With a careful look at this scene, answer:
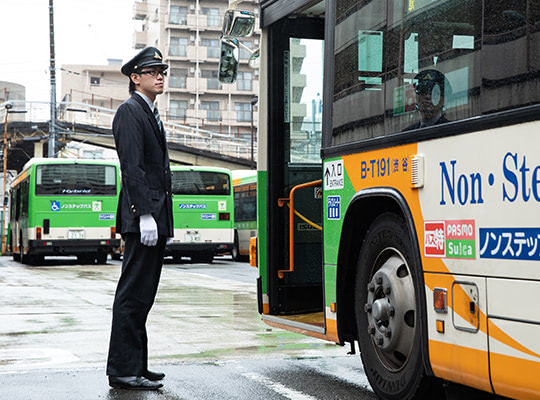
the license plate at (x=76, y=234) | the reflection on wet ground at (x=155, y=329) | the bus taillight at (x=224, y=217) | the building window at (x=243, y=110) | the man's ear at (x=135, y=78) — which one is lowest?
the reflection on wet ground at (x=155, y=329)

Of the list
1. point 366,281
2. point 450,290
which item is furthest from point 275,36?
point 450,290

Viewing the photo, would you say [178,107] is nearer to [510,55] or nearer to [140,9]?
[140,9]

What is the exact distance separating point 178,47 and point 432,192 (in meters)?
79.0

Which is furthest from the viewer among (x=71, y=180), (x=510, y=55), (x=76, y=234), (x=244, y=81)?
(x=244, y=81)

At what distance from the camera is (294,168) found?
23.8ft

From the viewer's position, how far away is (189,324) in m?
9.69

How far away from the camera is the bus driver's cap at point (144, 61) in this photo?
19.6 ft

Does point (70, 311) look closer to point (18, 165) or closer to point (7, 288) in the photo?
point (7, 288)

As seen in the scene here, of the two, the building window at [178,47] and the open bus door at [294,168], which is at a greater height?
the building window at [178,47]

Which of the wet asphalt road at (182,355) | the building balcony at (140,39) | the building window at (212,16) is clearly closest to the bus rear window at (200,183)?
the wet asphalt road at (182,355)

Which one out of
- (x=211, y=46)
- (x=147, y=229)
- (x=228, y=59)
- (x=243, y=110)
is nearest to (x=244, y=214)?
(x=228, y=59)

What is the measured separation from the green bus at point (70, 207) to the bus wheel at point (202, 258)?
3.48 metres

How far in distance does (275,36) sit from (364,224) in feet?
7.97

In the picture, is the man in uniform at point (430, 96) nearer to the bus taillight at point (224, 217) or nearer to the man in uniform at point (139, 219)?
the man in uniform at point (139, 219)
